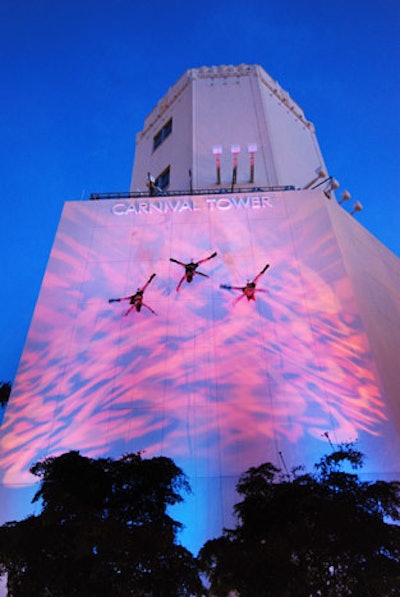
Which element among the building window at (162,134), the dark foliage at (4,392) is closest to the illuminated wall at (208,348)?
the dark foliage at (4,392)

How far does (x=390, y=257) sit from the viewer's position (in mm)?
21078

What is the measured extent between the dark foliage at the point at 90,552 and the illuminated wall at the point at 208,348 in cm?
533

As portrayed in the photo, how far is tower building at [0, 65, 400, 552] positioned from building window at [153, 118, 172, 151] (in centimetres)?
821

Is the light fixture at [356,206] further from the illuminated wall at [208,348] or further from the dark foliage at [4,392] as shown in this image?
the dark foliage at [4,392]

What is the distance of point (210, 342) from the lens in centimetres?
1482

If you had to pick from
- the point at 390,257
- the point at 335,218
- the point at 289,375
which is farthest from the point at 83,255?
the point at 390,257

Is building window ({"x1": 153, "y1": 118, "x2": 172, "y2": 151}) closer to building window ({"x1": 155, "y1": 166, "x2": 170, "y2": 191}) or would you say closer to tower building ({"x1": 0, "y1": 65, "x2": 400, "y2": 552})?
building window ({"x1": 155, "y1": 166, "x2": 170, "y2": 191})

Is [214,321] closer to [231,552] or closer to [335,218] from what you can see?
[335,218]

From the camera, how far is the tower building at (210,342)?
12.7 m

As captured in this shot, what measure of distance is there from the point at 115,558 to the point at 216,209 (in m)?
14.9

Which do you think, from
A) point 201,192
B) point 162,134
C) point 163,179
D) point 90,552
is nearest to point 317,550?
point 90,552

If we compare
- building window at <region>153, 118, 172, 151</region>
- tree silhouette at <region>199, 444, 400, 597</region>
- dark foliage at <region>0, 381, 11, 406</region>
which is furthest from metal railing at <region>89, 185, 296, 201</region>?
tree silhouette at <region>199, 444, 400, 597</region>

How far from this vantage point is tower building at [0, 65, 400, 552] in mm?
12742

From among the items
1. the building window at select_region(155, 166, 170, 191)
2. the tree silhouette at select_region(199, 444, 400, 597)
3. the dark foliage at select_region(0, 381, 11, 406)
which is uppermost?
the building window at select_region(155, 166, 170, 191)
